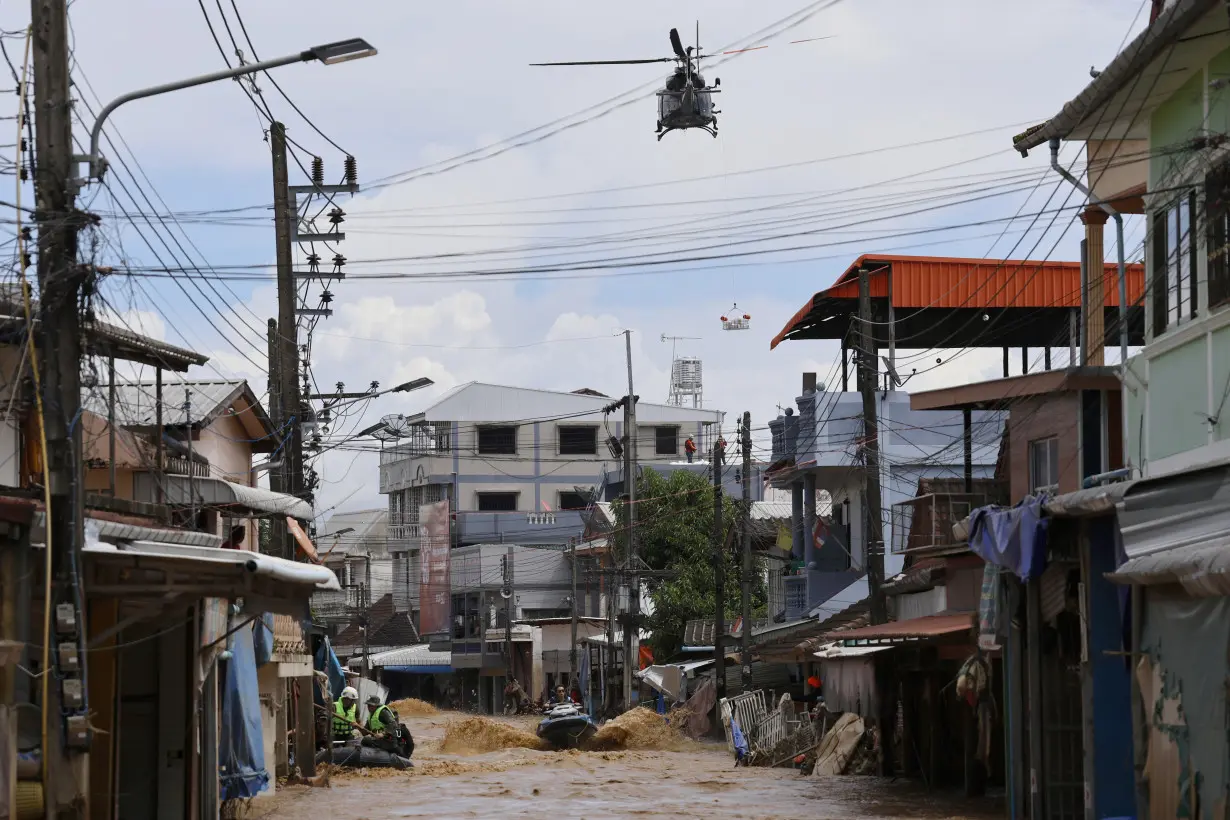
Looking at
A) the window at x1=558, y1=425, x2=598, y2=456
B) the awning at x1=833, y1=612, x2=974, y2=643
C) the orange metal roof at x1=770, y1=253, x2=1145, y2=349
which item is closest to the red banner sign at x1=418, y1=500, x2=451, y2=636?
the window at x1=558, y1=425, x2=598, y2=456

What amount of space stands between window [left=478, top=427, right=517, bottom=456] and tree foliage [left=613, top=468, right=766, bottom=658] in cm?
2264

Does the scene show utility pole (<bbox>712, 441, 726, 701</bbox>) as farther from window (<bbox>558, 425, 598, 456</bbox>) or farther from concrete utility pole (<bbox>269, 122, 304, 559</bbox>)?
window (<bbox>558, 425, 598, 456</bbox>)

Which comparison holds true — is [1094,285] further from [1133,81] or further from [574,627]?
[574,627]

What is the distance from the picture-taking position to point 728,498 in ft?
183

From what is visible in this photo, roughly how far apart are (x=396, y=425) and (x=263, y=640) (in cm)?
4936

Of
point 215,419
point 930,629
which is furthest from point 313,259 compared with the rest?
point 930,629

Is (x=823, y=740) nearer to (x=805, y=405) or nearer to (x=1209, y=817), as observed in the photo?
(x=805, y=405)

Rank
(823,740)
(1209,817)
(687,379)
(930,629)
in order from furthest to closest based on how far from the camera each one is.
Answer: (687,379) < (823,740) < (930,629) < (1209,817)

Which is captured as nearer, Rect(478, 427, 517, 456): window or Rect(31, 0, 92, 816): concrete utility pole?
Rect(31, 0, 92, 816): concrete utility pole

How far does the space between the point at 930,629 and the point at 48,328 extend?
1549 centimetres

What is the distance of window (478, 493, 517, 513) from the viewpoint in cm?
8000

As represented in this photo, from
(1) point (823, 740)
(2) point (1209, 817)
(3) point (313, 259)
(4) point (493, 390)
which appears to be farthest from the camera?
(4) point (493, 390)

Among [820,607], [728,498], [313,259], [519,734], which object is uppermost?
[313,259]

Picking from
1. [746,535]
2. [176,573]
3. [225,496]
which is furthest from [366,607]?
[176,573]
